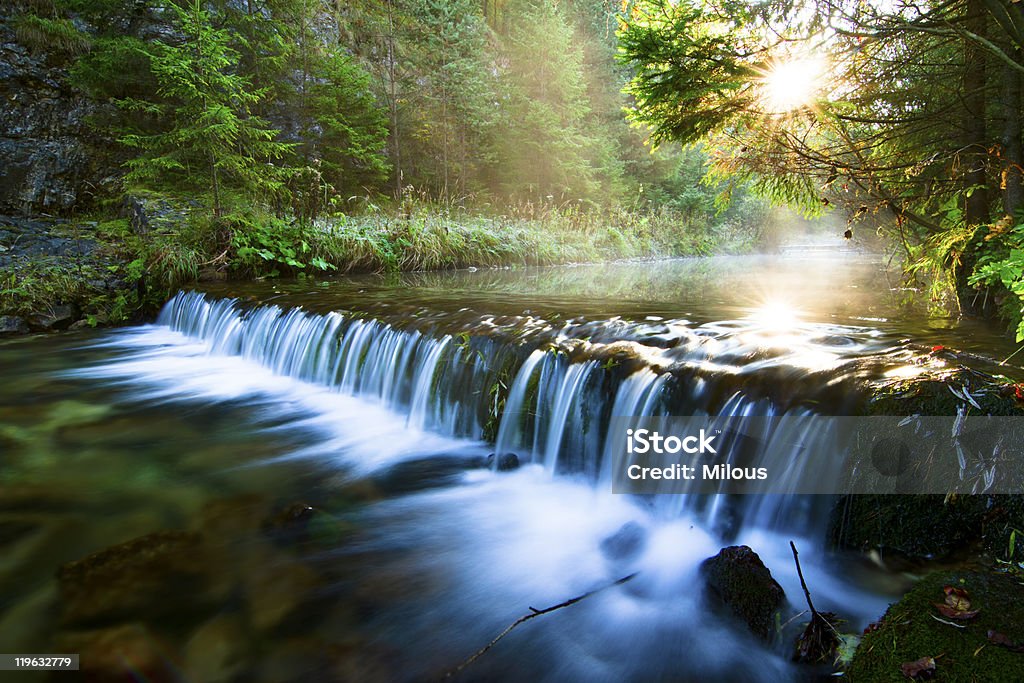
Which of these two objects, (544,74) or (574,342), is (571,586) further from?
(544,74)

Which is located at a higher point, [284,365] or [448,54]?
[448,54]

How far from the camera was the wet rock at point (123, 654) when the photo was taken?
1.99 m

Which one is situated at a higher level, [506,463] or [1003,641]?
[1003,641]

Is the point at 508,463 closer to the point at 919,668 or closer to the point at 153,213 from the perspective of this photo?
the point at 919,668

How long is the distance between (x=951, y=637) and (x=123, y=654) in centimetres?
293

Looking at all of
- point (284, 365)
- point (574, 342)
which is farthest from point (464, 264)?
point (574, 342)

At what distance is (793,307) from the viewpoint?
6160 millimetres

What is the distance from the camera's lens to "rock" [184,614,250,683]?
2.03 m

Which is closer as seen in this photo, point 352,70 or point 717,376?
point 717,376

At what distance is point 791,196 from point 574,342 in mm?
3074

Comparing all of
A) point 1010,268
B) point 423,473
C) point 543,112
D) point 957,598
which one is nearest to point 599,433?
point 423,473

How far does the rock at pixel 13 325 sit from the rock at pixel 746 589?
9681 millimetres

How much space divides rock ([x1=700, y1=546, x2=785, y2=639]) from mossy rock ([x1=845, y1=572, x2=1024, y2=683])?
418 mm

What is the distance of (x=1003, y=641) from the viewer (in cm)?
149
